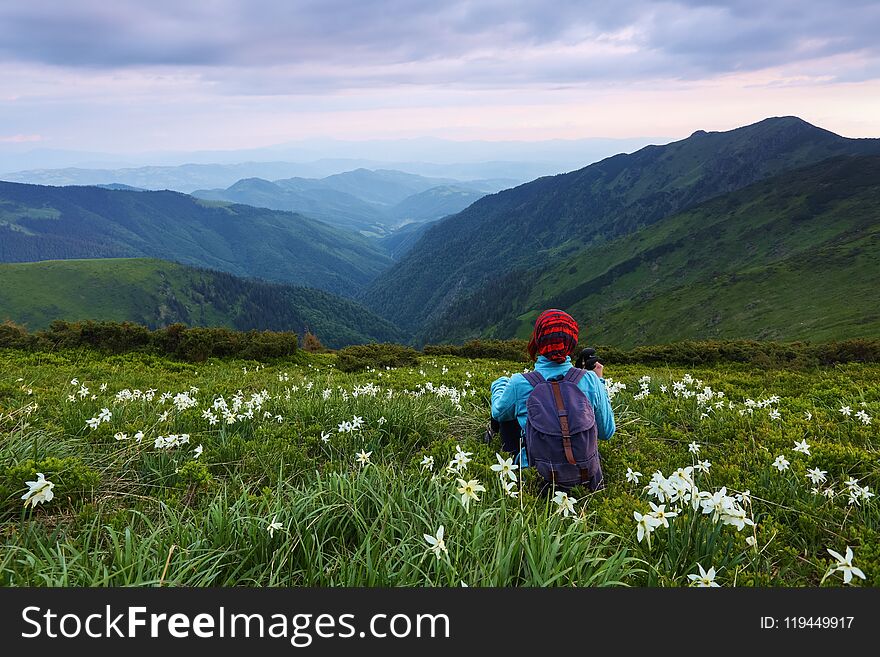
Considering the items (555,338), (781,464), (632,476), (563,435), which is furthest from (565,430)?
(781,464)

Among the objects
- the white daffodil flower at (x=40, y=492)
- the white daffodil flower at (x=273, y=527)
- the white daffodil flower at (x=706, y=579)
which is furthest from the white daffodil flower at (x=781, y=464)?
the white daffodil flower at (x=40, y=492)

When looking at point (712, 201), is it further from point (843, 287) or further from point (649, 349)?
point (649, 349)

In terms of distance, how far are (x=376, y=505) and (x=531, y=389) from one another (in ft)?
7.25

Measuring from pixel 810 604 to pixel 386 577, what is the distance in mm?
2583

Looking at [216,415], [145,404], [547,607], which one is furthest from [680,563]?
[145,404]

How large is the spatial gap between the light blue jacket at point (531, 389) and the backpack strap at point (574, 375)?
1.4 inches

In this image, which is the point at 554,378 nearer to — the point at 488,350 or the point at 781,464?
the point at 781,464

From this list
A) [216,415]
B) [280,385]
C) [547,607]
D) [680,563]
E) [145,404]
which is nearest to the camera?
[547,607]

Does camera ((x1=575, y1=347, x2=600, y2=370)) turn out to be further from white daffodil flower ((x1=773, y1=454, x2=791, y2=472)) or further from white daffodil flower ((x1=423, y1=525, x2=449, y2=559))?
white daffodil flower ((x1=423, y1=525, x2=449, y2=559))

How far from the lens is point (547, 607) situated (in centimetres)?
261

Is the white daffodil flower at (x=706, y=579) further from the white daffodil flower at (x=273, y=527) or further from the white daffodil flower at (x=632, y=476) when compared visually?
the white daffodil flower at (x=273, y=527)

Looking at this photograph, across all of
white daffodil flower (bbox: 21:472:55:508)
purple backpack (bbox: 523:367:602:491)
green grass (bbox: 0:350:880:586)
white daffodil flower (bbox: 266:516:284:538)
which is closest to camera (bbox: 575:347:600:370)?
purple backpack (bbox: 523:367:602:491)

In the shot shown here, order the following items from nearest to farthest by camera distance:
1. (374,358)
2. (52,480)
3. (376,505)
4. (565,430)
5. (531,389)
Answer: (376,505), (52,480), (565,430), (531,389), (374,358)

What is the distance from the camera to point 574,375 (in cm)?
499
